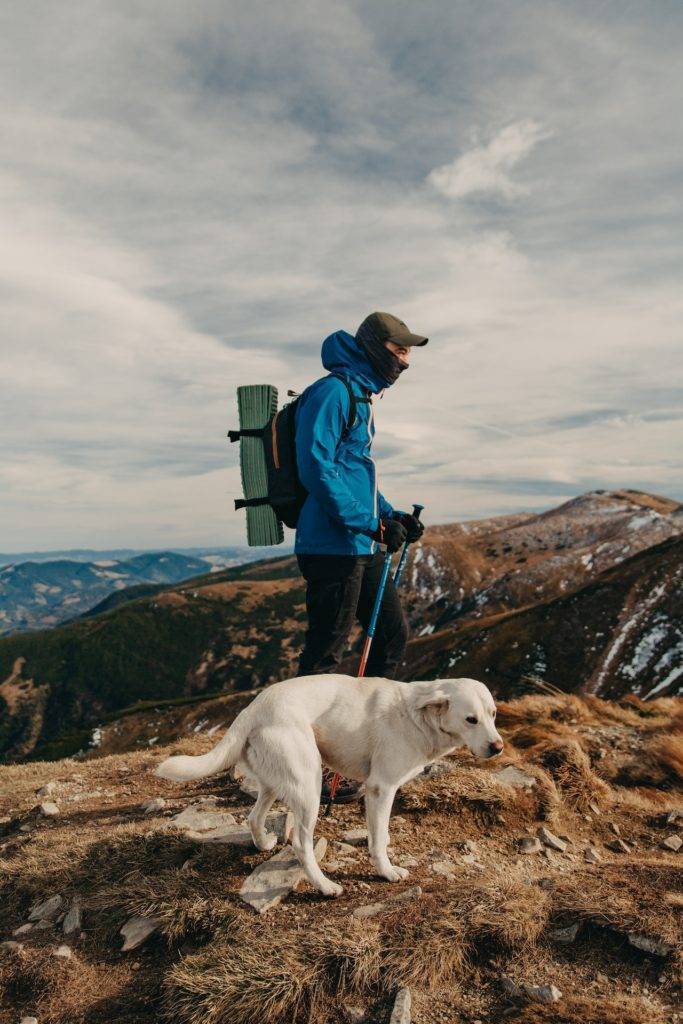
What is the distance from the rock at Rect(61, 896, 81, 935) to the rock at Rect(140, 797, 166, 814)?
2.40 meters

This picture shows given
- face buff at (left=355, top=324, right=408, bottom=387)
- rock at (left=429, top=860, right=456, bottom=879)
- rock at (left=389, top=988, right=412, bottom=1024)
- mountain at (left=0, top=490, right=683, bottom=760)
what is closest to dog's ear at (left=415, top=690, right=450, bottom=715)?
rock at (left=429, top=860, right=456, bottom=879)

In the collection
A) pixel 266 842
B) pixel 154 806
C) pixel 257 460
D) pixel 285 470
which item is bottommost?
pixel 154 806

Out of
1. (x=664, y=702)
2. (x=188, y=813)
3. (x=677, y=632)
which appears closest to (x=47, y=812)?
(x=188, y=813)

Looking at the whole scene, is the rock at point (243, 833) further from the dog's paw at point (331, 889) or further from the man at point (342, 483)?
the man at point (342, 483)

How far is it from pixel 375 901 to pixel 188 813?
3127 millimetres

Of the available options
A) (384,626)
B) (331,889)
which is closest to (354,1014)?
(331,889)

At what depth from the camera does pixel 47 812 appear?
8.45 m

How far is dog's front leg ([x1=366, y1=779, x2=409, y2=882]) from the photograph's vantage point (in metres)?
5.58

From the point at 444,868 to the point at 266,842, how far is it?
1.80m

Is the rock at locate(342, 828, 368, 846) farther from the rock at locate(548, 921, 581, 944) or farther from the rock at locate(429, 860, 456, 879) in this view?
the rock at locate(548, 921, 581, 944)

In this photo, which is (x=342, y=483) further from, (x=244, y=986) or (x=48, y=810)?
→ (x=48, y=810)

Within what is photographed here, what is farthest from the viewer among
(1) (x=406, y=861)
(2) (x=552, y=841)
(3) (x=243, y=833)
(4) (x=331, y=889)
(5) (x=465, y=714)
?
(2) (x=552, y=841)

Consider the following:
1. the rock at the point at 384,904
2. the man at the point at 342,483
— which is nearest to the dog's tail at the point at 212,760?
the man at the point at 342,483

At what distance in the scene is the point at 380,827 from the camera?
18.4 feet
